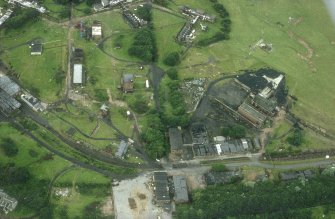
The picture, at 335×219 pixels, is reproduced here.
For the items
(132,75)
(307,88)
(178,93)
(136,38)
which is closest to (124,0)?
(136,38)

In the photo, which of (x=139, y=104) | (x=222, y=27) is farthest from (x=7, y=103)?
(x=222, y=27)

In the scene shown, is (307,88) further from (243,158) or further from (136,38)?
(136,38)

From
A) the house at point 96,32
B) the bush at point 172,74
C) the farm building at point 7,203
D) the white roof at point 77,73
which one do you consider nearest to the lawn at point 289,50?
the bush at point 172,74

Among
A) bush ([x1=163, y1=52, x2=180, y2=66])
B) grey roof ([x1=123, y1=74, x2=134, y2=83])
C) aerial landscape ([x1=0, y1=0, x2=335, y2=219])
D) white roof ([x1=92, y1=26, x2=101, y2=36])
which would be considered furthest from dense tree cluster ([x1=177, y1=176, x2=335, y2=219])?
white roof ([x1=92, y1=26, x2=101, y2=36])

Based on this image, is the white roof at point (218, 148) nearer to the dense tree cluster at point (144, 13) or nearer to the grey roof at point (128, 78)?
the grey roof at point (128, 78)

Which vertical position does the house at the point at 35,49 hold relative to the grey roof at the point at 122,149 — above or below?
above

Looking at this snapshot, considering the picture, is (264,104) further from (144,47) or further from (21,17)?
(21,17)

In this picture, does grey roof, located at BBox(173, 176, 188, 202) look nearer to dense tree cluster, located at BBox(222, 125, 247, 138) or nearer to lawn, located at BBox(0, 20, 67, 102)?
dense tree cluster, located at BBox(222, 125, 247, 138)
